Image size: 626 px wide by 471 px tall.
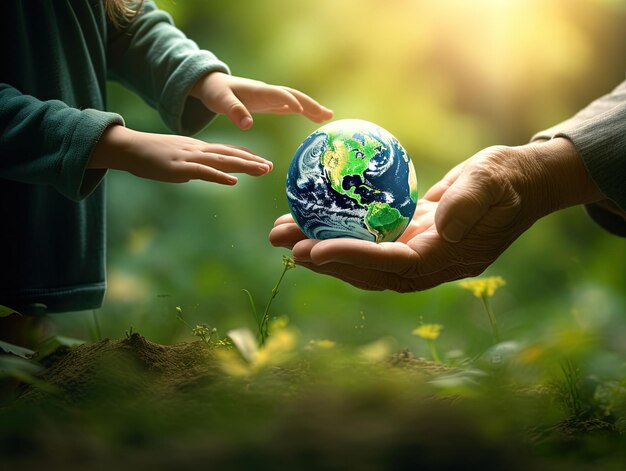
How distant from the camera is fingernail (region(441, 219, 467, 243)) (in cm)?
127

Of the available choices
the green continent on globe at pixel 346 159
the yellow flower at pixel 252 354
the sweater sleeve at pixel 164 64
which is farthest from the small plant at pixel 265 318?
the sweater sleeve at pixel 164 64

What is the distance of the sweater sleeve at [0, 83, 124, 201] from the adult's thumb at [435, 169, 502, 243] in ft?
1.88

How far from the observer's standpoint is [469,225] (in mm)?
1290

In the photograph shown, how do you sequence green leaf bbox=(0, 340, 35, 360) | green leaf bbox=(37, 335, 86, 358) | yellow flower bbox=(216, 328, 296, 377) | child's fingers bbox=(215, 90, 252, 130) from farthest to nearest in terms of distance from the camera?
1. green leaf bbox=(37, 335, 86, 358)
2. child's fingers bbox=(215, 90, 252, 130)
3. green leaf bbox=(0, 340, 35, 360)
4. yellow flower bbox=(216, 328, 296, 377)

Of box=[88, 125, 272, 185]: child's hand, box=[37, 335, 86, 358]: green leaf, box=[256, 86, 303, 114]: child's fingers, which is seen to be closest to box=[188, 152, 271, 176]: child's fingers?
box=[88, 125, 272, 185]: child's hand

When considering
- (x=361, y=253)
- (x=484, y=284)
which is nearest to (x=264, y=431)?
(x=361, y=253)

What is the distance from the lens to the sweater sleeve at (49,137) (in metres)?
1.21

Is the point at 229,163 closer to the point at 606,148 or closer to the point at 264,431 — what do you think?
the point at 264,431

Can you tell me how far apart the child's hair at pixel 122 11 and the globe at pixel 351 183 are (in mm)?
457

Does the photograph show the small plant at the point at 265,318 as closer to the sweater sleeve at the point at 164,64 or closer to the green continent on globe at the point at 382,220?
the green continent on globe at the point at 382,220

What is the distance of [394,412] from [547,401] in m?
0.67

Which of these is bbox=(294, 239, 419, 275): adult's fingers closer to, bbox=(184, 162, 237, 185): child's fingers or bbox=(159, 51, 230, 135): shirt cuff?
bbox=(184, 162, 237, 185): child's fingers

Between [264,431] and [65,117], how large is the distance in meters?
0.71

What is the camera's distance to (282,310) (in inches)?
77.4
